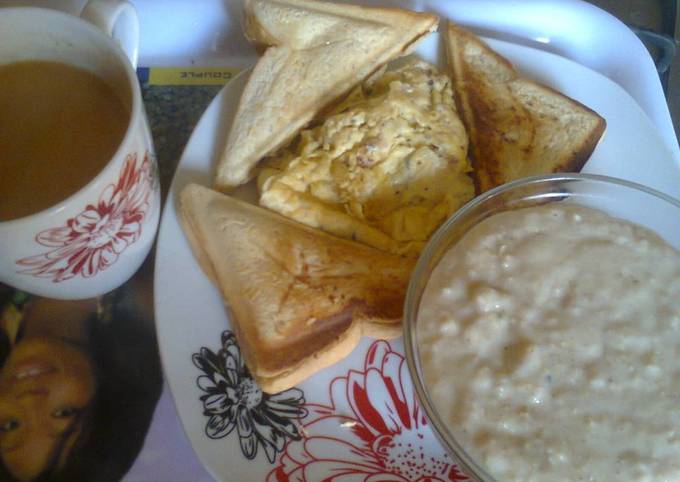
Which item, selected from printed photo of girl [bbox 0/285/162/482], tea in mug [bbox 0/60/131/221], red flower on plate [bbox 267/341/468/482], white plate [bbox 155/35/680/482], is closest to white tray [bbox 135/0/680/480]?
white plate [bbox 155/35/680/482]

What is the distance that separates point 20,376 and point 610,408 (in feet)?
2.68

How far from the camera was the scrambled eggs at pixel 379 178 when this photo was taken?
102 centimetres

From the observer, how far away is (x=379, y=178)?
1027mm

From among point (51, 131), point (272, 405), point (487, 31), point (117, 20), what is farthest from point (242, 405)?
point (487, 31)

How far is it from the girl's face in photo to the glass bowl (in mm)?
503

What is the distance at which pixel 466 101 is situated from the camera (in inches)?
45.1

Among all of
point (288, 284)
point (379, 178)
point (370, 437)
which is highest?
point (379, 178)

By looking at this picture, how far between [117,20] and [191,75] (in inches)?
13.1

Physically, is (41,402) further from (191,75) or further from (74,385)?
(191,75)

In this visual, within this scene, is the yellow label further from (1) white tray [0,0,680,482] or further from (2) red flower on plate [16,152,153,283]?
(2) red flower on plate [16,152,153,283]

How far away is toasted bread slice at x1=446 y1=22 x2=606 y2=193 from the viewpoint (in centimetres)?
109

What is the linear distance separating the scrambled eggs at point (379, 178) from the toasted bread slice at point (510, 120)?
2.9 inches

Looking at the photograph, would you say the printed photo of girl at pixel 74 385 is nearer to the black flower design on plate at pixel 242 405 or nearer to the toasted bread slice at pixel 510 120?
the black flower design on plate at pixel 242 405

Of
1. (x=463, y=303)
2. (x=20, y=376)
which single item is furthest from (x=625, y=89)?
(x=20, y=376)
